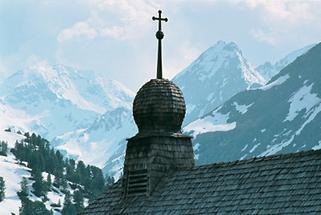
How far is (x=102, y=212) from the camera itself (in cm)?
5406

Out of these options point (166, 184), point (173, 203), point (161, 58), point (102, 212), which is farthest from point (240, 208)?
point (161, 58)

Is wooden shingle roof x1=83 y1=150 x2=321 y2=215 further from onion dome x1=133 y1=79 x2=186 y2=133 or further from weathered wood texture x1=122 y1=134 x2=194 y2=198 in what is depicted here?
onion dome x1=133 y1=79 x2=186 y2=133

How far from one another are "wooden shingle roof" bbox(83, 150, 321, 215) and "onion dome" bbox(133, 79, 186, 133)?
3701 millimetres

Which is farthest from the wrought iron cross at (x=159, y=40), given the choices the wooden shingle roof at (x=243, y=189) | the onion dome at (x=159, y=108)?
the wooden shingle roof at (x=243, y=189)

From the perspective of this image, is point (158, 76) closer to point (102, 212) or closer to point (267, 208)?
point (102, 212)

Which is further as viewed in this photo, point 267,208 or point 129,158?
point 129,158

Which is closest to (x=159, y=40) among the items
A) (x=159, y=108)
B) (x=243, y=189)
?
(x=159, y=108)

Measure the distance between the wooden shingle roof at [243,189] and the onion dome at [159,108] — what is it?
370 centimetres

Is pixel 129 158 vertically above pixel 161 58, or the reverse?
pixel 161 58

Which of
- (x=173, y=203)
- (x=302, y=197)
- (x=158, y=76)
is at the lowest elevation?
(x=302, y=197)

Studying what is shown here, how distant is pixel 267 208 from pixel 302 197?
1650 millimetres

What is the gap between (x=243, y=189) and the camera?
4469 centimetres

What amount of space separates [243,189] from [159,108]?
11727 mm

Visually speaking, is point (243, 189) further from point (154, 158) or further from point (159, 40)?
point (159, 40)
